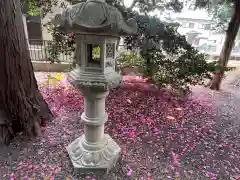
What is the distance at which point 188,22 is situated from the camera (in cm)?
1523

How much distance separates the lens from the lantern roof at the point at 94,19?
111 cm

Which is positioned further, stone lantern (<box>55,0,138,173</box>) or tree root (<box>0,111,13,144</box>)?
tree root (<box>0,111,13,144</box>)

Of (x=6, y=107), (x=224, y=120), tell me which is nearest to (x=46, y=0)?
(x=6, y=107)

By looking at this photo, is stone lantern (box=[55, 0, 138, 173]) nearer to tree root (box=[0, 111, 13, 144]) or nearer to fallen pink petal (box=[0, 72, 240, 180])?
fallen pink petal (box=[0, 72, 240, 180])

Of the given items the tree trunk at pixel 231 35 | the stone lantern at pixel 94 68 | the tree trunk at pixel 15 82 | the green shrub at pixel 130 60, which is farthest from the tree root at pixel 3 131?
the tree trunk at pixel 231 35

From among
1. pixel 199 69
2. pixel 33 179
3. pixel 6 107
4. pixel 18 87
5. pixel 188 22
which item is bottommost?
pixel 33 179

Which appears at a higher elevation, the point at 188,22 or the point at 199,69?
the point at 188,22

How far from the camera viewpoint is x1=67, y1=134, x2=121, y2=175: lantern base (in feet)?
5.69

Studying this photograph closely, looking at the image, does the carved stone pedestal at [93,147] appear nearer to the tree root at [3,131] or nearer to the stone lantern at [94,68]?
the stone lantern at [94,68]

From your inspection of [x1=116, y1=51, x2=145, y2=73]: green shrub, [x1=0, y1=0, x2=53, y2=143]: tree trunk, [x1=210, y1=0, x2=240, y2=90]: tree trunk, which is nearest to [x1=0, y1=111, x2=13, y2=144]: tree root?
[x1=0, y1=0, x2=53, y2=143]: tree trunk

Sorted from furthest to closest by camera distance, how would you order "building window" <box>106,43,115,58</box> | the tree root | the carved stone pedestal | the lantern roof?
1. the tree root
2. the carved stone pedestal
3. "building window" <box>106,43,115,58</box>
4. the lantern roof

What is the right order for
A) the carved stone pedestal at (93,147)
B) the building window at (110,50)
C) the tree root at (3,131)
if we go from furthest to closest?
1. the tree root at (3,131)
2. the carved stone pedestal at (93,147)
3. the building window at (110,50)

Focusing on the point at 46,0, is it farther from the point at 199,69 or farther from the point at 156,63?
the point at 199,69

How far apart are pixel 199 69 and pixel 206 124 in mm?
1028
